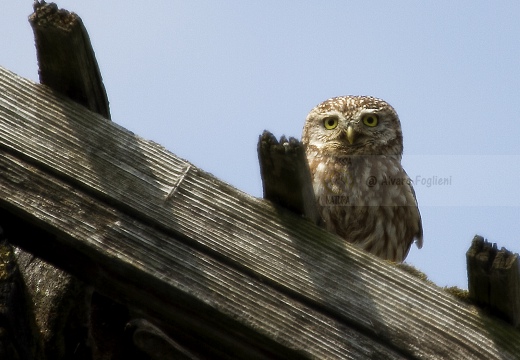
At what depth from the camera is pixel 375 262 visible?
2473mm

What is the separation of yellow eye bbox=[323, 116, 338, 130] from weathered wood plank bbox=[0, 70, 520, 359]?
16.8ft

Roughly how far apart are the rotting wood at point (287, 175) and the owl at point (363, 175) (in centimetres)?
294

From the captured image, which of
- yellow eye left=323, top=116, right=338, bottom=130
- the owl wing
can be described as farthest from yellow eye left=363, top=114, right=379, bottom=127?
the owl wing

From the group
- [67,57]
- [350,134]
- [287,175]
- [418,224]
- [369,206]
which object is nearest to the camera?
[287,175]

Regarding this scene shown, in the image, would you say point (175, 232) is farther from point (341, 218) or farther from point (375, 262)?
point (341, 218)

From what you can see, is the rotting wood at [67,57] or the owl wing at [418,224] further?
the owl wing at [418,224]

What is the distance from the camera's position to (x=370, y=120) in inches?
305

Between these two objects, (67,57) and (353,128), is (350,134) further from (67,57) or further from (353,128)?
(67,57)

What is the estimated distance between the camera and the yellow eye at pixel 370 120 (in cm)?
767

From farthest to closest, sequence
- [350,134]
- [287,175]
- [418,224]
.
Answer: [350,134], [418,224], [287,175]

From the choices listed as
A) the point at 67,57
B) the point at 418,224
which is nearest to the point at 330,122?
the point at 418,224

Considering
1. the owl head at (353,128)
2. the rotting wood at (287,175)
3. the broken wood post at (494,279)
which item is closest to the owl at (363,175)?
the owl head at (353,128)

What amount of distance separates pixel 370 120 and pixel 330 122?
34 cm

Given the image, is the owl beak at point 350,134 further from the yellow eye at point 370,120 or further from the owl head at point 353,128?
the yellow eye at point 370,120
